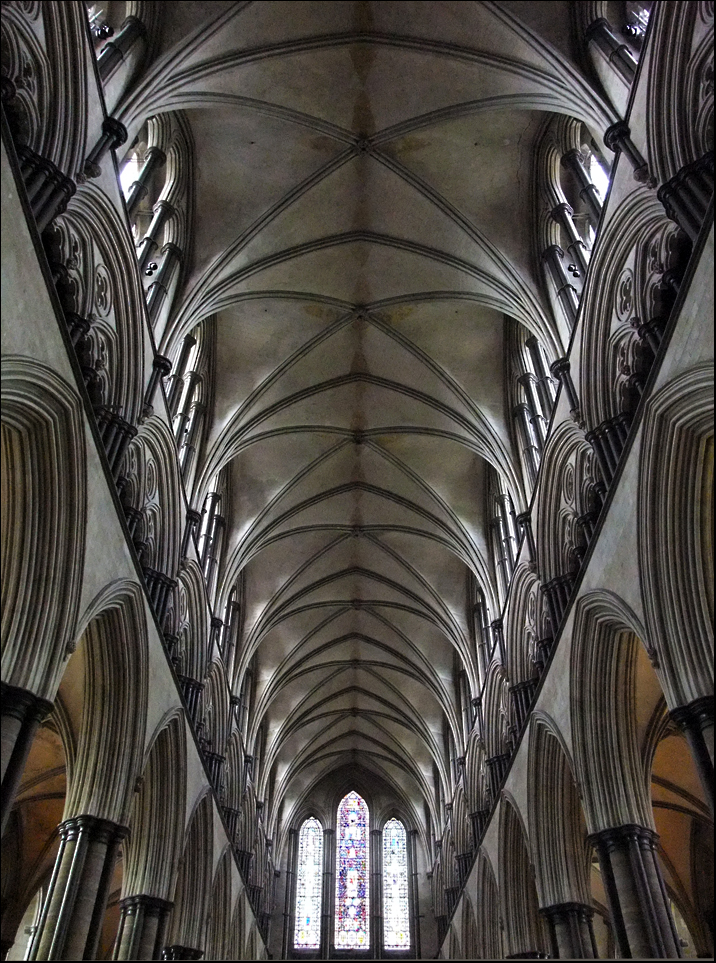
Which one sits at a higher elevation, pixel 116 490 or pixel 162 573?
pixel 162 573

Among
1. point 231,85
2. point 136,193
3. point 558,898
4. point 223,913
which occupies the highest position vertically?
point 231,85

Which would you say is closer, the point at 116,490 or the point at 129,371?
the point at 116,490

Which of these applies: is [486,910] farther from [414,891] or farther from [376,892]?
[376,892]

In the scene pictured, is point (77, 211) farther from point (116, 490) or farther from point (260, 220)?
point (260, 220)

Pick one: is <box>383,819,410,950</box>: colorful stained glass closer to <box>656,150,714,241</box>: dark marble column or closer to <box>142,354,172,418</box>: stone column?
<box>142,354,172,418</box>: stone column

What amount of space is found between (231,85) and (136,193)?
2150 millimetres

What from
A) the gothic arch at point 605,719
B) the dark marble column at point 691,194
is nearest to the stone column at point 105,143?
the dark marble column at point 691,194

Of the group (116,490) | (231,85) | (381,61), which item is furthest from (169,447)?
(381,61)

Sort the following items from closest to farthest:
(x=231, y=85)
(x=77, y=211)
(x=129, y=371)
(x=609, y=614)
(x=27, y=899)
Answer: (x=77, y=211), (x=609, y=614), (x=129, y=371), (x=231, y=85), (x=27, y=899)

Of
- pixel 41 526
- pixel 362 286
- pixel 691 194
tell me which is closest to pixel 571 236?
pixel 362 286

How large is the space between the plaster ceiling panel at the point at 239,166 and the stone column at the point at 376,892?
21362 millimetres

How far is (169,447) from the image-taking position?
13.8 m

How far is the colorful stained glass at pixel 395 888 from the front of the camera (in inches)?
1052

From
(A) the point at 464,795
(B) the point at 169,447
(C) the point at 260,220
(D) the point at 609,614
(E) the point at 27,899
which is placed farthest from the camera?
(A) the point at 464,795
